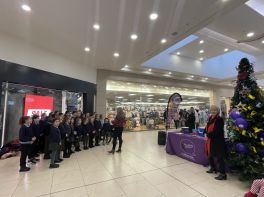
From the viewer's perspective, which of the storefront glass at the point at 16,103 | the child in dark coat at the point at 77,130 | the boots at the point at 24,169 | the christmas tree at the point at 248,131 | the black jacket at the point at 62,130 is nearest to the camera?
the christmas tree at the point at 248,131

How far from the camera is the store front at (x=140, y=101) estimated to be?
11.1 m

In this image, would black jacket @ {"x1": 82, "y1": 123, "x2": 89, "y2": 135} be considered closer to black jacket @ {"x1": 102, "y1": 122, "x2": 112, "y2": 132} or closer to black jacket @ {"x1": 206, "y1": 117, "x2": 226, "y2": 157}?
black jacket @ {"x1": 102, "y1": 122, "x2": 112, "y2": 132}

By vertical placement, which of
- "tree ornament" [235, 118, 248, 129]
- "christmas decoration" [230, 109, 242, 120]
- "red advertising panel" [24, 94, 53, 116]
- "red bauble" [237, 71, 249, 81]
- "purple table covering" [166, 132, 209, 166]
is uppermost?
"red bauble" [237, 71, 249, 81]

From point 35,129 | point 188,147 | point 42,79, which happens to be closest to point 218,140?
point 188,147

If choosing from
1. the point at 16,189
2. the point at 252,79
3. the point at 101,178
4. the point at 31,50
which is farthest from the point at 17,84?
the point at 252,79

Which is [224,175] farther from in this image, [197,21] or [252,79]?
[197,21]

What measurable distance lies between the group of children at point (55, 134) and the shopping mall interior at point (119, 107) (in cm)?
4

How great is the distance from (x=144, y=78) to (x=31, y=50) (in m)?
7.19

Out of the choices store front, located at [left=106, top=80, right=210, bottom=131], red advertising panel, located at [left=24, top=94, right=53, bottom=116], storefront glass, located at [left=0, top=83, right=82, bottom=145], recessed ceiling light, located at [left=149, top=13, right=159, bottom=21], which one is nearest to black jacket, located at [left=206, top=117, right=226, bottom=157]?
recessed ceiling light, located at [left=149, top=13, right=159, bottom=21]

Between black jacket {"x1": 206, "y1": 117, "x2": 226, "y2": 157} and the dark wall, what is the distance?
603 centimetres

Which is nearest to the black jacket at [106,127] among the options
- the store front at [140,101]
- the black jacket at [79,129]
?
the black jacket at [79,129]

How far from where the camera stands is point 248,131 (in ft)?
11.0

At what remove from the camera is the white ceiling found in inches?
153

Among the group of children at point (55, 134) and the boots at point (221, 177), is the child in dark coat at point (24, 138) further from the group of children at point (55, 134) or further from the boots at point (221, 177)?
the boots at point (221, 177)
